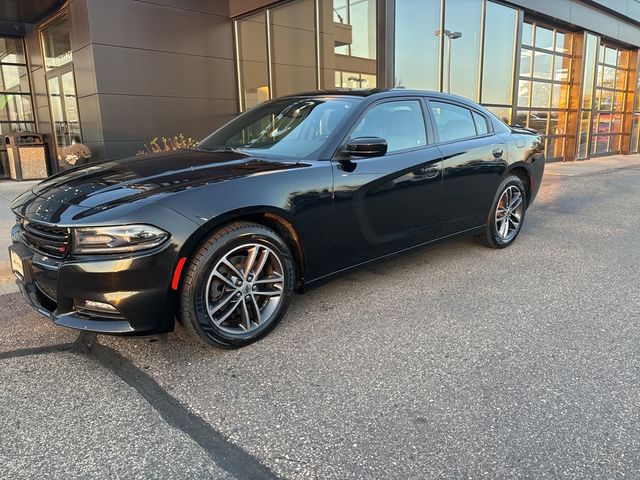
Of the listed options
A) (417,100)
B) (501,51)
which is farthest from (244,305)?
(501,51)

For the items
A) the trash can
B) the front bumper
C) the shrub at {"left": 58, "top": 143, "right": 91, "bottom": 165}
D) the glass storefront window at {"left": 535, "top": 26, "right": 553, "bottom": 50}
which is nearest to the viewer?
the front bumper

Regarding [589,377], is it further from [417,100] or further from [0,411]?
[0,411]

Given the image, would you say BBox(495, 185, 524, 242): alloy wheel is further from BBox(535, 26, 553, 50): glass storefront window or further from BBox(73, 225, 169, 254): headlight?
BBox(535, 26, 553, 50): glass storefront window

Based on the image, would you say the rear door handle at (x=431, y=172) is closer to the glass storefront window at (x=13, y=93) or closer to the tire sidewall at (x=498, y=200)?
the tire sidewall at (x=498, y=200)

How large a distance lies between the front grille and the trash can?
10203mm

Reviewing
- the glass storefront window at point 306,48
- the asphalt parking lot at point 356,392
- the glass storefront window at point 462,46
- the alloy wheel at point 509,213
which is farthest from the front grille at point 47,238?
the glass storefront window at point 462,46

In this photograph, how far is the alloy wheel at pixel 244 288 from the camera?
2945 mm

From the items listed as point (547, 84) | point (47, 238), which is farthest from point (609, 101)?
point (47, 238)

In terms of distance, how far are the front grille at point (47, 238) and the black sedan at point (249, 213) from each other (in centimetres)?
1

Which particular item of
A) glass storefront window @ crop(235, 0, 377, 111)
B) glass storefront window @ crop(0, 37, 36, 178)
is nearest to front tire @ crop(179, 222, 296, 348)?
glass storefront window @ crop(235, 0, 377, 111)

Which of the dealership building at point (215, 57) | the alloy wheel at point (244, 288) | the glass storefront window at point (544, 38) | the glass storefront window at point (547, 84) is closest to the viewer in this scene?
the alloy wheel at point (244, 288)

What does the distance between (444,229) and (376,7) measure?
6.15 m

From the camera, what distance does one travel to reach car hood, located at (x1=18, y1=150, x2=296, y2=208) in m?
2.80

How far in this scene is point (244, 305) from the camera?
305 cm
